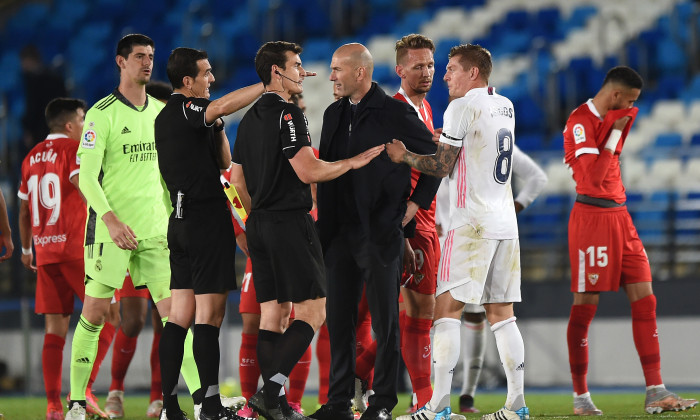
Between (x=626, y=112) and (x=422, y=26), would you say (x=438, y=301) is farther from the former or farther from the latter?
(x=422, y=26)

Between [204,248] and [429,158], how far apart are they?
1.49 metres

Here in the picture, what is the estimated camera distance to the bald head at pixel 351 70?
6.00 m

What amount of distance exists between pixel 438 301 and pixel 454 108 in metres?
1.20

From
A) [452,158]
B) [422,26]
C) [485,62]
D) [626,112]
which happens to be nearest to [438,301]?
[452,158]

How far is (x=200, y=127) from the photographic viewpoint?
6094 mm

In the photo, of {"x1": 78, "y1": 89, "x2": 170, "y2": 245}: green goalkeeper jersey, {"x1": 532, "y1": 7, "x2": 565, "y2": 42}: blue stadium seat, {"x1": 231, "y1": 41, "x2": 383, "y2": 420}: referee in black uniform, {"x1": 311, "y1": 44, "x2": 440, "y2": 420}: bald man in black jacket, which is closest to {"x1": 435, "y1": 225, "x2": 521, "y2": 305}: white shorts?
{"x1": 311, "y1": 44, "x2": 440, "y2": 420}: bald man in black jacket

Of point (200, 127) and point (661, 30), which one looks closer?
point (200, 127)

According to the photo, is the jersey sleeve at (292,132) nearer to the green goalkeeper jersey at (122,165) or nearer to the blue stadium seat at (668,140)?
the green goalkeeper jersey at (122,165)

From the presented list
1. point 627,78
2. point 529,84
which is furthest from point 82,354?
point 529,84

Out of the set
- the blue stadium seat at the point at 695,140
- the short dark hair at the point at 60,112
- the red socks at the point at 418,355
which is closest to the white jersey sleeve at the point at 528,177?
the red socks at the point at 418,355

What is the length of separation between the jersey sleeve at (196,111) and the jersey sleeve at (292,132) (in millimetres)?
580

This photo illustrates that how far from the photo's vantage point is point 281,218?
18.9ft

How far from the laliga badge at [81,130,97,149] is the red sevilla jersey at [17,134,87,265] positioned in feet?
3.28

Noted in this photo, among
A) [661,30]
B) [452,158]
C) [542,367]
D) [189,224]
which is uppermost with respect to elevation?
[661,30]
